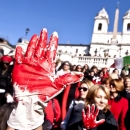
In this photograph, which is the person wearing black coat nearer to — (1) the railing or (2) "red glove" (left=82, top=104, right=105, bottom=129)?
(2) "red glove" (left=82, top=104, right=105, bottom=129)

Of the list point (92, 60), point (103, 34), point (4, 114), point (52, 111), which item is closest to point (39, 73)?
point (4, 114)

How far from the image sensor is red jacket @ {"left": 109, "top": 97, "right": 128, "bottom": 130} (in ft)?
12.4

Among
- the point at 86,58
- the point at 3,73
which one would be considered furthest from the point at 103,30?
the point at 3,73

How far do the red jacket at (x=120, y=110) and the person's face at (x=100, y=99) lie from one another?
2.44ft

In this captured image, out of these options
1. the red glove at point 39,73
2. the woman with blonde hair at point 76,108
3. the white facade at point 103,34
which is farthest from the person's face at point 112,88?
the white facade at point 103,34

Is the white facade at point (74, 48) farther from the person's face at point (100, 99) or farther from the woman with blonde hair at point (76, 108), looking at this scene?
the person's face at point (100, 99)

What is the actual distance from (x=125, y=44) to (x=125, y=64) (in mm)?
45910

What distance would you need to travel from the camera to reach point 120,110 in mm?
3863

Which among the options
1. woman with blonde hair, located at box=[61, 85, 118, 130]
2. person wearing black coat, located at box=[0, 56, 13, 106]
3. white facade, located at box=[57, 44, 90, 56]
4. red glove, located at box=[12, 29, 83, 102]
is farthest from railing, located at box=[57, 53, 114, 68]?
white facade, located at box=[57, 44, 90, 56]

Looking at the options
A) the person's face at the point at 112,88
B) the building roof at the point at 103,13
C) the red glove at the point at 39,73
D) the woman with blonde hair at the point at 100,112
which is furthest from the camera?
the building roof at the point at 103,13

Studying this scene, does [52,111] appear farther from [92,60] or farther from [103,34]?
[103,34]

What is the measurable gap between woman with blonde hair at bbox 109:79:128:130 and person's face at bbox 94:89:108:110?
756mm

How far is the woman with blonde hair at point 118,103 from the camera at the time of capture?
12.5 ft

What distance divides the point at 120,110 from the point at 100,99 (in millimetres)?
852
